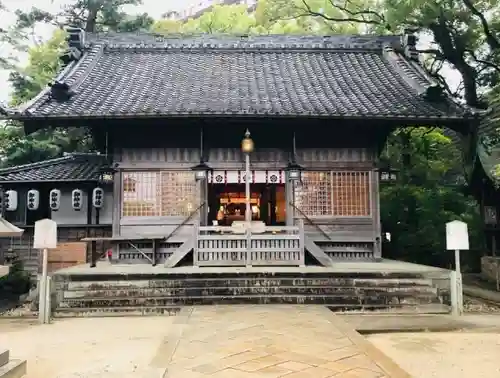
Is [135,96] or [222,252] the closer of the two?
[222,252]

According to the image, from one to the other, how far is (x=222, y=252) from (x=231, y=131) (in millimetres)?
4129

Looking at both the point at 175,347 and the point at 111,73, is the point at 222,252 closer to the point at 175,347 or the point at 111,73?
the point at 175,347

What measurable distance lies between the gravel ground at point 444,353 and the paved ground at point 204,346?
40cm

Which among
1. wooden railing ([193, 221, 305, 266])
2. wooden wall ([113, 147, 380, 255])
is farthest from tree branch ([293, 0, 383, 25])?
wooden railing ([193, 221, 305, 266])

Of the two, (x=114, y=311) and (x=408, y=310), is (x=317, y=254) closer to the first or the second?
(x=408, y=310)

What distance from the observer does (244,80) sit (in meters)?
15.4

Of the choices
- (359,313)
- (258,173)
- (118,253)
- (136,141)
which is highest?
(136,141)

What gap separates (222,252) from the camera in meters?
11.7

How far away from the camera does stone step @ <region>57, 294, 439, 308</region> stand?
9.59m

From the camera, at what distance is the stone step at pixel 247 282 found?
9938 millimetres

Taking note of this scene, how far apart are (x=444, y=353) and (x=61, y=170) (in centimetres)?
1381

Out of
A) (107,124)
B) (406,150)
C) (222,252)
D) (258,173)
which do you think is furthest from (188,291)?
(406,150)

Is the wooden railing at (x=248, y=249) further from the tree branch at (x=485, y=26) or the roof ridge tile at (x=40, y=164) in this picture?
the tree branch at (x=485, y=26)

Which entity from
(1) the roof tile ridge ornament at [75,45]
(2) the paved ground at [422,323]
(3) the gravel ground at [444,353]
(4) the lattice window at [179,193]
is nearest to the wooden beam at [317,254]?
(2) the paved ground at [422,323]
